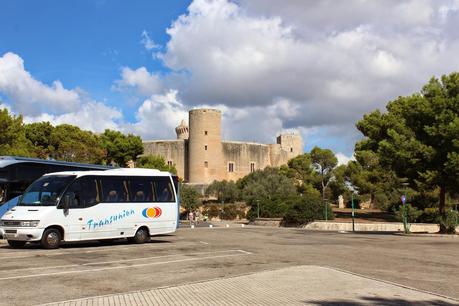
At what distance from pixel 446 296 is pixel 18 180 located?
16.6 meters

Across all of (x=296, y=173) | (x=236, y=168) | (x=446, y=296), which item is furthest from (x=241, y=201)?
(x=446, y=296)

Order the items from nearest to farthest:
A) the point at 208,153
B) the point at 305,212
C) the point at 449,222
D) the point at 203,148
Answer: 1. the point at 449,222
2. the point at 305,212
3. the point at 203,148
4. the point at 208,153

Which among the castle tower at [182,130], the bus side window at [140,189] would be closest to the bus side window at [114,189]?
the bus side window at [140,189]

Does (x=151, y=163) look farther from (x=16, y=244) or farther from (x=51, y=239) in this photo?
(x=51, y=239)

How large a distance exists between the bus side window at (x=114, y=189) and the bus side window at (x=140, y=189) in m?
0.25

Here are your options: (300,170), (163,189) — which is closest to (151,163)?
(300,170)

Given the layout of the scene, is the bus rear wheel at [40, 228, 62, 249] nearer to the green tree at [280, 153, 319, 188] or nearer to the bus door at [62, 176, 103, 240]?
the bus door at [62, 176, 103, 240]

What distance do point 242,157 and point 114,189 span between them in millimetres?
70916

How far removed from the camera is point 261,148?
299 feet

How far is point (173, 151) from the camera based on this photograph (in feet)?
283

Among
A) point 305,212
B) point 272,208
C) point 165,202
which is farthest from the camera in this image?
point 272,208

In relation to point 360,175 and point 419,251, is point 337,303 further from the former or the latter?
point 360,175

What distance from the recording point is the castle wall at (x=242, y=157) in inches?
3381

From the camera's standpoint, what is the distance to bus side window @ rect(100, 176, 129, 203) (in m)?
17.1
